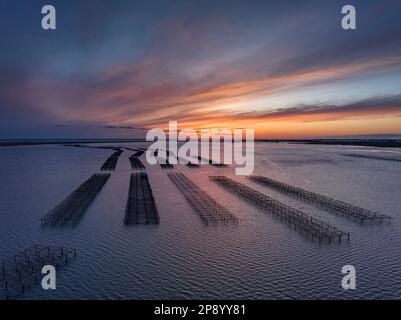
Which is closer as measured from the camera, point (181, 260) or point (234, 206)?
point (181, 260)

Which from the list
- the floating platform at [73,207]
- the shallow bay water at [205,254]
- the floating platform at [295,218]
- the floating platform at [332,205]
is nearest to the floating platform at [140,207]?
the shallow bay water at [205,254]

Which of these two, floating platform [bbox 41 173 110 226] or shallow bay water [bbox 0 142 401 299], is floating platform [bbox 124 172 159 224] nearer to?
shallow bay water [bbox 0 142 401 299]

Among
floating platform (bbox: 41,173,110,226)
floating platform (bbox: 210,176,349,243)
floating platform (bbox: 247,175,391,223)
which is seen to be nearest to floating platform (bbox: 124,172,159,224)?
floating platform (bbox: 41,173,110,226)

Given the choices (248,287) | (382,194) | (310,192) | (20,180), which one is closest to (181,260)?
(248,287)

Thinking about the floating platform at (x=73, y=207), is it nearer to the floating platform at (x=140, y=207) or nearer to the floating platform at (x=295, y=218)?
the floating platform at (x=140, y=207)
